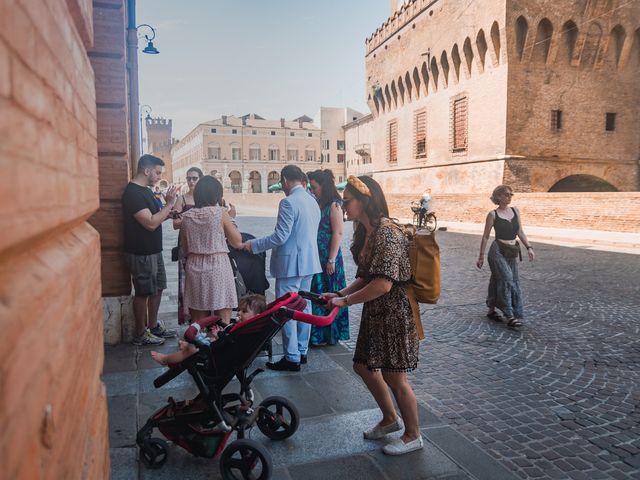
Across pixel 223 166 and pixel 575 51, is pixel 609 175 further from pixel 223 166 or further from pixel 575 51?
pixel 223 166

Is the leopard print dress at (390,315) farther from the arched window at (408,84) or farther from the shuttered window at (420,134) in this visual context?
the arched window at (408,84)

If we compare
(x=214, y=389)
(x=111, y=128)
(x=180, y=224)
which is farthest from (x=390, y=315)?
(x=111, y=128)

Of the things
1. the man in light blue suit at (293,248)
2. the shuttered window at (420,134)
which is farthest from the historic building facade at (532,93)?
the man in light blue suit at (293,248)

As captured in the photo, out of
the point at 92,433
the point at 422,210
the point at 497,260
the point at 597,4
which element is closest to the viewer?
the point at 92,433

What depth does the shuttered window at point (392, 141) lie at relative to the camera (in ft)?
125

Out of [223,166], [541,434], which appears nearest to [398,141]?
[541,434]

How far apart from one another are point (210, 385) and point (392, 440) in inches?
50.9

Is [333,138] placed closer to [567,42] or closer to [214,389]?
[567,42]

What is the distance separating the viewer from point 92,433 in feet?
3.18

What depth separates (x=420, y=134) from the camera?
34.6 metres

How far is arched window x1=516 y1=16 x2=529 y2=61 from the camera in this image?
25.5 metres

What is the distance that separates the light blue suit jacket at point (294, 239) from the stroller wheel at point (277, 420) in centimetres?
168

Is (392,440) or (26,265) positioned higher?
(26,265)

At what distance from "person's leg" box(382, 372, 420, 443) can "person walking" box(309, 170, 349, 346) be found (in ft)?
7.77
